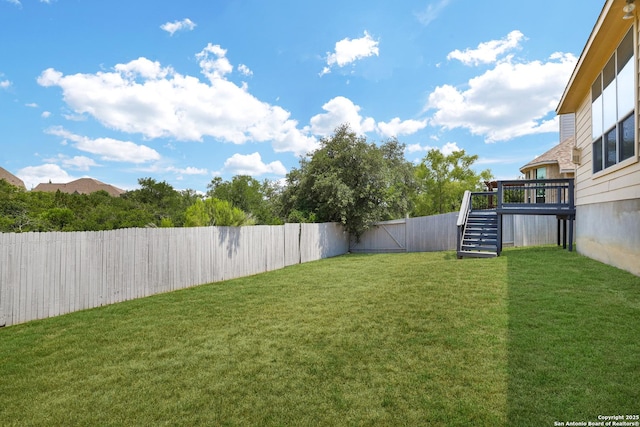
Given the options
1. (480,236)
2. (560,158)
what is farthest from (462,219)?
(560,158)

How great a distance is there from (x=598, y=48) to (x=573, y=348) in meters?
5.86

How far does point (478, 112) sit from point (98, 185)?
178 ft

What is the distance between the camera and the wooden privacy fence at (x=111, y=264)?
4.94 m

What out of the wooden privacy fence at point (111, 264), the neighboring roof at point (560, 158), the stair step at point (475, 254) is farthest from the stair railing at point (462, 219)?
the neighboring roof at point (560, 158)

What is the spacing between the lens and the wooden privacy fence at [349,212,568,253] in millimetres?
12734

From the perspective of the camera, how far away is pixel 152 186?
21062mm

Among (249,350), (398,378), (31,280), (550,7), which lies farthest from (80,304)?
(550,7)

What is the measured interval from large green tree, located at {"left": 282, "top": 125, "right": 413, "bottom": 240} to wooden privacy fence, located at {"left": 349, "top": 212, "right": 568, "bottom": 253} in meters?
0.88

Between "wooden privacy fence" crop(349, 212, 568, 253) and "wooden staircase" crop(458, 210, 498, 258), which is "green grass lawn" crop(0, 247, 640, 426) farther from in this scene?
"wooden privacy fence" crop(349, 212, 568, 253)

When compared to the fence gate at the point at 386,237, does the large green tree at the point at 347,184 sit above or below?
above

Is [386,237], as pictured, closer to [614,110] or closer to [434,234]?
[434,234]

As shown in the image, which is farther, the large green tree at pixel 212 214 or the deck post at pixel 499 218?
the deck post at pixel 499 218

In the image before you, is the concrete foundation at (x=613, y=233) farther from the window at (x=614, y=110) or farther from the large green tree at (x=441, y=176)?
the large green tree at (x=441, y=176)

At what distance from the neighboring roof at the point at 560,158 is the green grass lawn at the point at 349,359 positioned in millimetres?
11397
